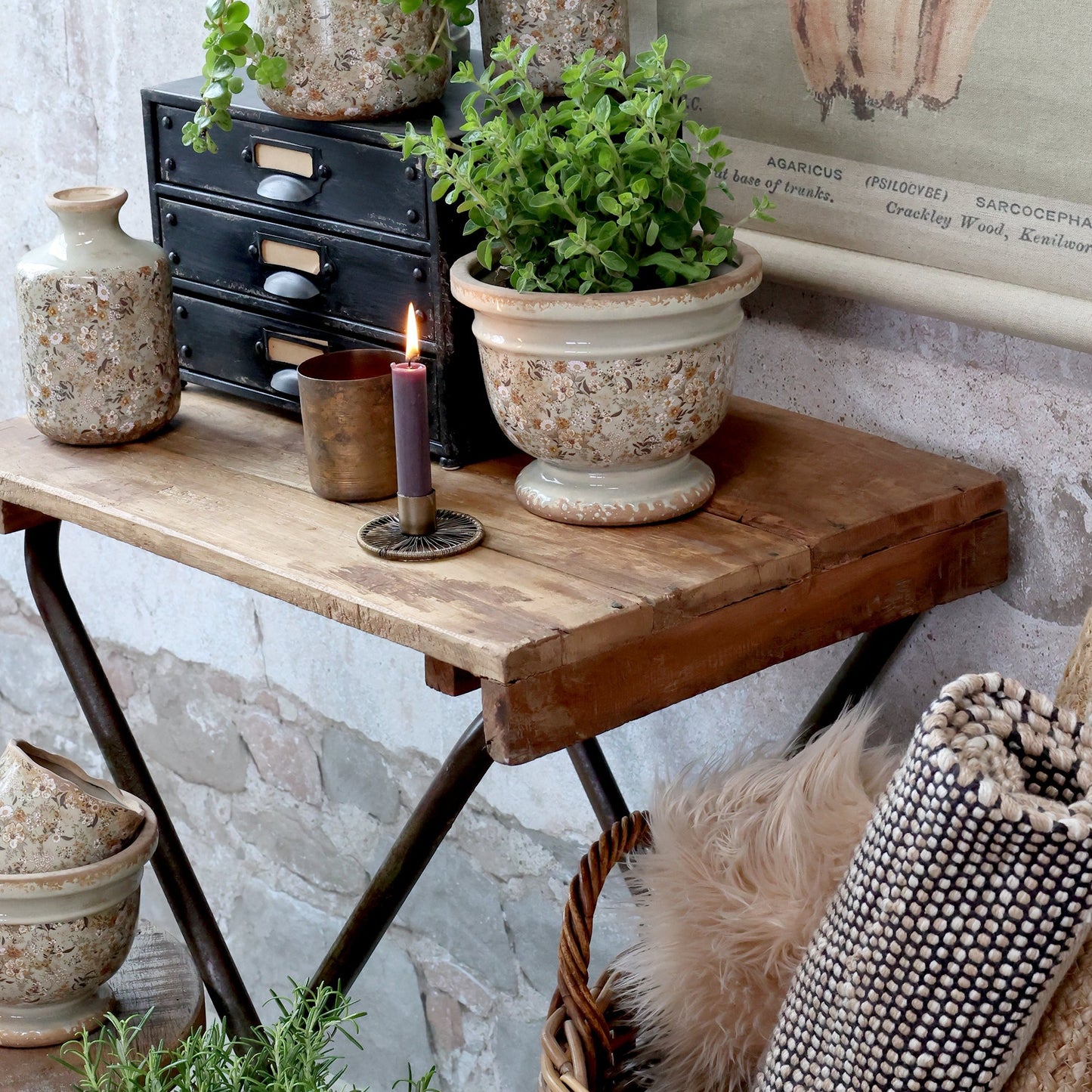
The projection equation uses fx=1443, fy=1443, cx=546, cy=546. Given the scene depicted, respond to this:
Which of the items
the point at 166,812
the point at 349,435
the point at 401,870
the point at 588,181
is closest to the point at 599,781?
the point at 401,870

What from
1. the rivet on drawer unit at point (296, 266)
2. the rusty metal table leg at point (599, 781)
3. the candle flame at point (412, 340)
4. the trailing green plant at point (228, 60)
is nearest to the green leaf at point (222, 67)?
the trailing green plant at point (228, 60)

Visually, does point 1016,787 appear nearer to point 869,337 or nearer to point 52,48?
point 869,337

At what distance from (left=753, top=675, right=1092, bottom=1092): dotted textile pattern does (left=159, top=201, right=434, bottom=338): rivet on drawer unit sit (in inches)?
17.6

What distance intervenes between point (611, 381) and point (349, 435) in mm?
166

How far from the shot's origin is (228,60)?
88 centimetres

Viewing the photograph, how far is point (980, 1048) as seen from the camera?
0.58 m

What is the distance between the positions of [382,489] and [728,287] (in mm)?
240

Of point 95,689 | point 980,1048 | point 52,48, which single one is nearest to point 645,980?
point 980,1048

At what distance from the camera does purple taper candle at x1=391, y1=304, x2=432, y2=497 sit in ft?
2.50

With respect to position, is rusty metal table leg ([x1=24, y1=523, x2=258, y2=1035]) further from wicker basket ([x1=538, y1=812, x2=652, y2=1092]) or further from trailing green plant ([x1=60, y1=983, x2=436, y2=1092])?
wicker basket ([x1=538, y1=812, x2=652, y2=1092])

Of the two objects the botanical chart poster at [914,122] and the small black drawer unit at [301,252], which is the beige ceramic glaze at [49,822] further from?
the botanical chart poster at [914,122]

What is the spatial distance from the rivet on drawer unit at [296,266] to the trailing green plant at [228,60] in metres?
0.08

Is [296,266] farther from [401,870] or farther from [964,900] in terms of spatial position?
[964,900]

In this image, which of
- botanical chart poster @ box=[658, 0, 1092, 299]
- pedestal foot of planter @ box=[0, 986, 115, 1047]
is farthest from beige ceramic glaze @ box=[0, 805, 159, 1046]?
botanical chart poster @ box=[658, 0, 1092, 299]
